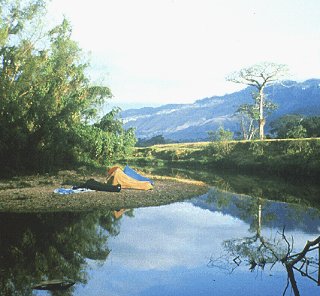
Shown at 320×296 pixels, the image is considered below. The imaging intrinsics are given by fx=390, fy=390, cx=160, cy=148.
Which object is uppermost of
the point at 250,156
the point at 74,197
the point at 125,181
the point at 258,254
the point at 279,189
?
the point at 250,156

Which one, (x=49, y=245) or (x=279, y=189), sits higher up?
(x=49, y=245)

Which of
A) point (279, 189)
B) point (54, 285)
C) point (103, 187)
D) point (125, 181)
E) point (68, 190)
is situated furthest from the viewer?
point (279, 189)

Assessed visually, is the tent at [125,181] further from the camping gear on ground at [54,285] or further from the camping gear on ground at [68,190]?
the camping gear on ground at [54,285]

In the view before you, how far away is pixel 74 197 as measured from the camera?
87.7 ft

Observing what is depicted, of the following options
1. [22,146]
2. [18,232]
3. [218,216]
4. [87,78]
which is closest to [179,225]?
[218,216]

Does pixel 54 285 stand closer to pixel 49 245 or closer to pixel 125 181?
pixel 49 245

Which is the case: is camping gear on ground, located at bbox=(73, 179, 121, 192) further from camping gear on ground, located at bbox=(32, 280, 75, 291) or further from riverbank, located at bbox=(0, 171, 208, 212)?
camping gear on ground, located at bbox=(32, 280, 75, 291)

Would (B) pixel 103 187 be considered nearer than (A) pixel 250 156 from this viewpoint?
Yes

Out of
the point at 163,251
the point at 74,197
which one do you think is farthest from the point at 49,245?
the point at 74,197

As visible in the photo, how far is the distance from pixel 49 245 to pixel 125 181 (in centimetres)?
1559

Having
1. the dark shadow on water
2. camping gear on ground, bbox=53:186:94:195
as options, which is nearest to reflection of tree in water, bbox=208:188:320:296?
the dark shadow on water

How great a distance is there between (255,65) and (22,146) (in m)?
44.3

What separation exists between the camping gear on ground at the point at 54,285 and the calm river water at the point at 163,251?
24cm

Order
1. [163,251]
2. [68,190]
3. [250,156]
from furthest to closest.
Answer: [250,156], [68,190], [163,251]
